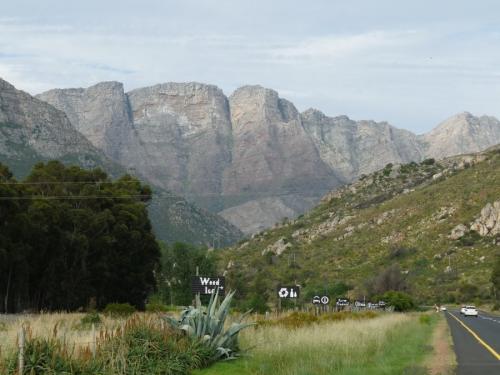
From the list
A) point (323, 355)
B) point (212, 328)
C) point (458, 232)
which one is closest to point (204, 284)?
point (212, 328)

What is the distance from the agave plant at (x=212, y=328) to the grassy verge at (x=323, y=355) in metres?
0.48

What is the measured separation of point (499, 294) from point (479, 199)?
19256mm

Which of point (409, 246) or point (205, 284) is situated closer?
point (205, 284)

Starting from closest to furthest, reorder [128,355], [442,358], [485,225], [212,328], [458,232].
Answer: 1. [128,355]
2. [212,328]
3. [442,358]
4. [458,232]
5. [485,225]

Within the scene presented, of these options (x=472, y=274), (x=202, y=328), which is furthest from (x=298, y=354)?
(x=472, y=274)

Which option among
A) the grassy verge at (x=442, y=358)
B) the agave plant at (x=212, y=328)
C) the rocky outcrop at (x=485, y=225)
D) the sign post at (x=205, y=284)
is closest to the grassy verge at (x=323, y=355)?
the grassy verge at (x=442, y=358)

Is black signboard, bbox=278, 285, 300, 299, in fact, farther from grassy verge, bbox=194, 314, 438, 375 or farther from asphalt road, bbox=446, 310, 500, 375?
grassy verge, bbox=194, 314, 438, 375

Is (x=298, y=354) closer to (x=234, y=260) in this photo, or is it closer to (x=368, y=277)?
(x=368, y=277)

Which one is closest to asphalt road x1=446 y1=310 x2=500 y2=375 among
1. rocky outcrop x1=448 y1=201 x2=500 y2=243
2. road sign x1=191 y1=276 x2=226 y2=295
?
road sign x1=191 y1=276 x2=226 y2=295

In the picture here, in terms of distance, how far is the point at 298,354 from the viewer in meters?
20.0

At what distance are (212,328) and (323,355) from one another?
112 inches

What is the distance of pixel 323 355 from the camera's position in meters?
20.1

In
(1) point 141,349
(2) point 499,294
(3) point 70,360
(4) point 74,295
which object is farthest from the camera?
(2) point 499,294

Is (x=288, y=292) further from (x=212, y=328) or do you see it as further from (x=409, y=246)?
(x=409, y=246)
